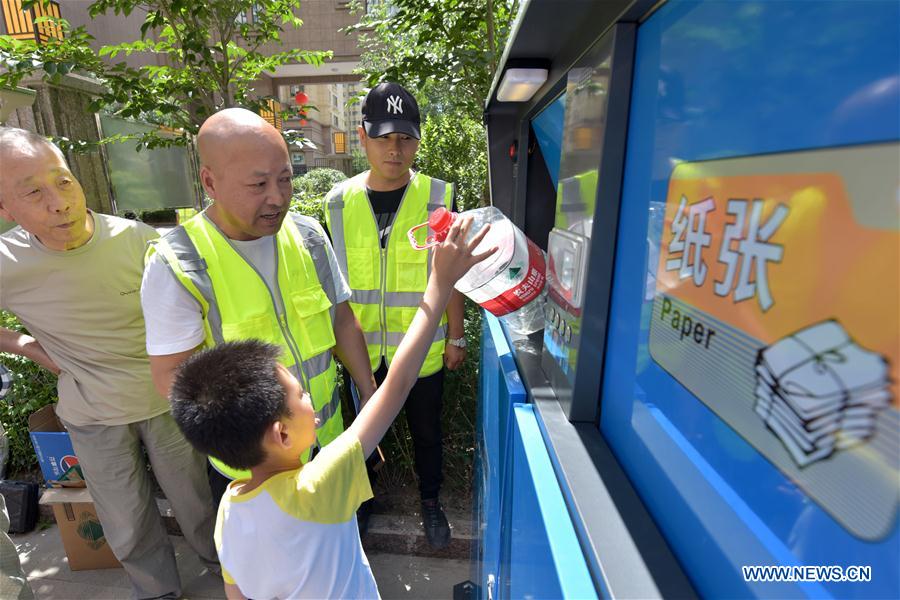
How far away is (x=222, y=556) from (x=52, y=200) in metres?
1.61

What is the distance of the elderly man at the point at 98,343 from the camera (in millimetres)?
1885

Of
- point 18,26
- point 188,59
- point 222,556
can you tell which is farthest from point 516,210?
point 18,26

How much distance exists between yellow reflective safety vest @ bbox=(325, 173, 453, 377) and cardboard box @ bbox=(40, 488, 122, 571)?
1812mm

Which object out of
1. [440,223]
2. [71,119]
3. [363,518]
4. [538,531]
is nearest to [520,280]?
[440,223]

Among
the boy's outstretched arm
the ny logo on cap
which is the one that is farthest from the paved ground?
the ny logo on cap

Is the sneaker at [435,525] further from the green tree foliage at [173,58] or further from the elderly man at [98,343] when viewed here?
the green tree foliage at [173,58]

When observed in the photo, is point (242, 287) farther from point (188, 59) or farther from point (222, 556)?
point (188, 59)

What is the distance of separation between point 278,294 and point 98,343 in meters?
1.06

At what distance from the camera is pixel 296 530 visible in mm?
1070

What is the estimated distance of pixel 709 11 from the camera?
0.64 metres

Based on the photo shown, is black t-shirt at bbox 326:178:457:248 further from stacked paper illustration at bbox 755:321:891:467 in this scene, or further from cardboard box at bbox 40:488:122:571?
cardboard box at bbox 40:488:122:571

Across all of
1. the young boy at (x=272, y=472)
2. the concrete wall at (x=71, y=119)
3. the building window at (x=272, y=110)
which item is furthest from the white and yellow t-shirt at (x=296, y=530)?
the concrete wall at (x=71, y=119)

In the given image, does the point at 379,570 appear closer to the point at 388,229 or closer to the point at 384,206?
the point at 388,229

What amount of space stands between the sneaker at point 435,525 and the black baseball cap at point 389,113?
6.51ft
